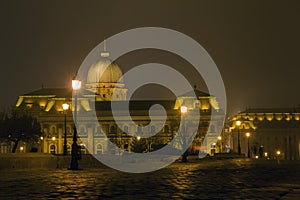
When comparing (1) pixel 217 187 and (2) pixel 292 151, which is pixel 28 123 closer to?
(1) pixel 217 187

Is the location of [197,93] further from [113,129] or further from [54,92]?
[54,92]

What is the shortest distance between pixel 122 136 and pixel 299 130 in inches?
2639

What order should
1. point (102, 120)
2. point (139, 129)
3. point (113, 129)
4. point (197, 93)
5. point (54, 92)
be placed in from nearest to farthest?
1. point (139, 129)
2. point (102, 120)
3. point (113, 129)
4. point (197, 93)
5. point (54, 92)

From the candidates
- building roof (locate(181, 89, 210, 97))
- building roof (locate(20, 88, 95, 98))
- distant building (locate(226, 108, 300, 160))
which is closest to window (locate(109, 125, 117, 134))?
building roof (locate(20, 88, 95, 98))

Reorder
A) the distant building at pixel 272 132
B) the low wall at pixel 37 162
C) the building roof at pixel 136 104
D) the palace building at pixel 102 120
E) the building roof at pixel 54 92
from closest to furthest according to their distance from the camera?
the low wall at pixel 37 162 → the palace building at pixel 102 120 → the building roof at pixel 136 104 → the building roof at pixel 54 92 → the distant building at pixel 272 132

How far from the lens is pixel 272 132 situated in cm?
17825

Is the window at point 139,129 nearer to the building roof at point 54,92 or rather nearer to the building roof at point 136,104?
the building roof at point 136,104

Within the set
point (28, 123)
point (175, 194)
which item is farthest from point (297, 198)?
point (28, 123)

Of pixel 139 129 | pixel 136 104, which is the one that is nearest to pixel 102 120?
pixel 139 129

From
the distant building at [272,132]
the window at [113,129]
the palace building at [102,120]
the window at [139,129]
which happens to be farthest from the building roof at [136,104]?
the distant building at [272,132]

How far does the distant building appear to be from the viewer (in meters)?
166

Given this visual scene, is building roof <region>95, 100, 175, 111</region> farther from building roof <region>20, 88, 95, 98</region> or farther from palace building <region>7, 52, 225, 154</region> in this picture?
building roof <region>20, 88, 95, 98</region>

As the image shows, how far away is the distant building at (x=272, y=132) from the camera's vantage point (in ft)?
545

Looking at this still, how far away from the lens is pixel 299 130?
181 m
